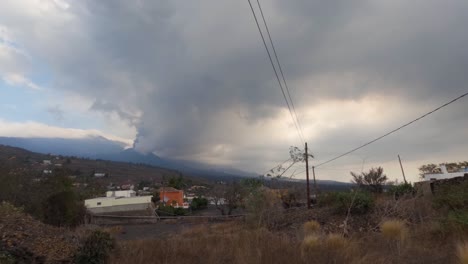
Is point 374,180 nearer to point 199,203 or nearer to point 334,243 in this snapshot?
point 334,243

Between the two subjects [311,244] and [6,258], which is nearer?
[6,258]

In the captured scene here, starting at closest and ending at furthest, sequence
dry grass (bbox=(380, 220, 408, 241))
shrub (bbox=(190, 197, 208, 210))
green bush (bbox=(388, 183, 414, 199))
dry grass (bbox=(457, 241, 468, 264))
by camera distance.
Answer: dry grass (bbox=(457, 241, 468, 264)), dry grass (bbox=(380, 220, 408, 241)), green bush (bbox=(388, 183, 414, 199)), shrub (bbox=(190, 197, 208, 210))

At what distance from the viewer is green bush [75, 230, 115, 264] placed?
970 centimetres

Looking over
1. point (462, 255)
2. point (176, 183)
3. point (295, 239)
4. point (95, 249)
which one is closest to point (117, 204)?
point (176, 183)

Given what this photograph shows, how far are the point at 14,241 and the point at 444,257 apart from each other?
37.1 ft

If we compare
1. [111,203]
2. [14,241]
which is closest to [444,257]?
[14,241]

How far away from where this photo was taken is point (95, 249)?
389 inches

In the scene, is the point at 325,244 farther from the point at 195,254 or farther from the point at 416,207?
the point at 416,207

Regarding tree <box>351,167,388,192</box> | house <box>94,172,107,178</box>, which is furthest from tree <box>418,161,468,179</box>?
house <box>94,172,107,178</box>

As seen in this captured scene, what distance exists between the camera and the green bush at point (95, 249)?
970cm

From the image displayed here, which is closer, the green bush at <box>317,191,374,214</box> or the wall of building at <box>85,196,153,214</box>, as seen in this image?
the green bush at <box>317,191,374,214</box>

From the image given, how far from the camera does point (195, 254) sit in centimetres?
932

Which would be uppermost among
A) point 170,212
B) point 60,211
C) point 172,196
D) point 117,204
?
point 60,211

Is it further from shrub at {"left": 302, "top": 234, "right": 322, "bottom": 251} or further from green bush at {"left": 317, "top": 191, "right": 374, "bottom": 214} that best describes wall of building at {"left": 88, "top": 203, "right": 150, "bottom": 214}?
shrub at {"left": 302, "top": 234, "right": 322, "bottom": 251}
